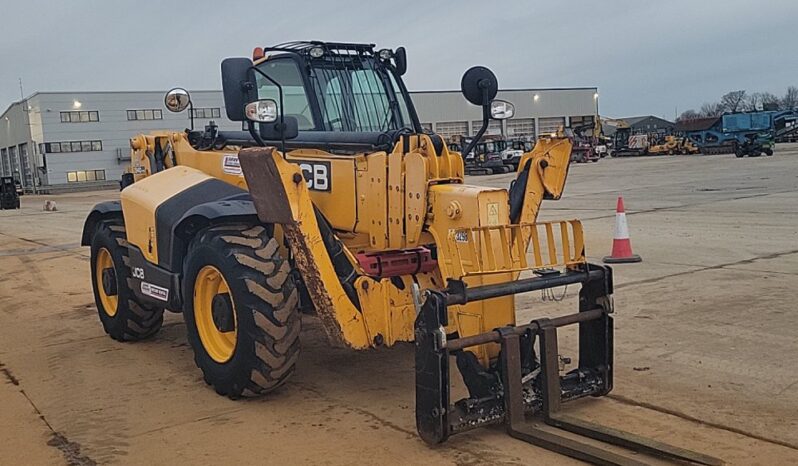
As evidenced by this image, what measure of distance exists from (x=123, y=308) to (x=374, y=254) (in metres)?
2.86

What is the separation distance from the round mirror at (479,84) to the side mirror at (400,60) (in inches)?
40.7

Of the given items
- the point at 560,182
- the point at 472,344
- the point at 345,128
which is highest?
the point at 345,128

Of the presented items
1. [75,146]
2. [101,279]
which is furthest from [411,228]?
[75,146]

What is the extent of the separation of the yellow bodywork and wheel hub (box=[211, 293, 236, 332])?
64cm

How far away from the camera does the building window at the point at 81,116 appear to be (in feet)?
189

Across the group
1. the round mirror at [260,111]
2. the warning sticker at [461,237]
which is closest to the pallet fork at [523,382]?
the warning sticker at [461,237]

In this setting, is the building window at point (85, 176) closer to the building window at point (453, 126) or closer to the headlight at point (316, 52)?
the building window at point (453, 126)

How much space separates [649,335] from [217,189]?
365cm

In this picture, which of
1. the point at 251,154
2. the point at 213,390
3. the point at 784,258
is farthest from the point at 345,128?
the point at 784,258

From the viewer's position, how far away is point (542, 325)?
4527 millimetres

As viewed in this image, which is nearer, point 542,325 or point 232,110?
point 542,325

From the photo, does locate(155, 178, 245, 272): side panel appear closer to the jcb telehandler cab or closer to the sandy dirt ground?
the jcb telehandler cab

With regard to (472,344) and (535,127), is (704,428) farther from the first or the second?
(535,127)

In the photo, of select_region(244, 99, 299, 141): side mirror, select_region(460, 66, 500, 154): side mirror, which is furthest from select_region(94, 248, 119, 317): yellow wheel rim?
select_region(460, 66, 500, 154): side mirror
